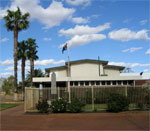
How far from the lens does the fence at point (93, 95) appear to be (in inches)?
592

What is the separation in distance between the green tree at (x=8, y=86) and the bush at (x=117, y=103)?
37233mm

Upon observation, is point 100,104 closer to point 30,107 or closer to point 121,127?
point 30,107

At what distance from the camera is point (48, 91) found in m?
15.8

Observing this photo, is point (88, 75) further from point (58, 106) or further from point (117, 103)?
point (58, 106)

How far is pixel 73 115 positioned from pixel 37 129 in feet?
13.5

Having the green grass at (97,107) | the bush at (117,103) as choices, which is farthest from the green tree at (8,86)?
the bush at (117,103)

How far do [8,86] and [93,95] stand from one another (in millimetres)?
→ 38169

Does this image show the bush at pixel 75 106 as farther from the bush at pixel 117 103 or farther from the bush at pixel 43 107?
the bush at pixel 117 103

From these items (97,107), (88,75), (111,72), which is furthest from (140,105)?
(111,72)

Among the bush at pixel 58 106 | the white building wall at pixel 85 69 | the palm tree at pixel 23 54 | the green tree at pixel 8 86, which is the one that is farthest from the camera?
the green tree at pixel 8 86

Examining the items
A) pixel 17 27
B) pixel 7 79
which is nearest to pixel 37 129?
pixel 17 27

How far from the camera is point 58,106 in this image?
14133 mm

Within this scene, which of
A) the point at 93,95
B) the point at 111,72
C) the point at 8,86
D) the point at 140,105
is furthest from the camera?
the point at 8,86

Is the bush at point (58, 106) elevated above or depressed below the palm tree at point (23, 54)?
below
